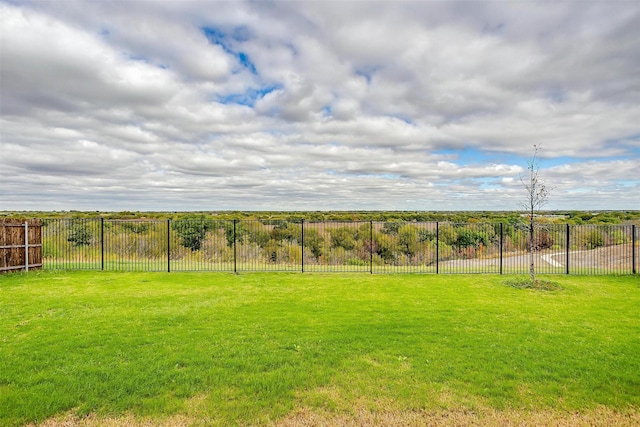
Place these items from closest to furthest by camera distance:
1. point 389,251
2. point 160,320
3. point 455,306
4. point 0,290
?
point 160,320, point 455,306, point 0,290, point 389,251

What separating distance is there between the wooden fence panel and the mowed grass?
212 inches

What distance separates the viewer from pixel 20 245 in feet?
49.4

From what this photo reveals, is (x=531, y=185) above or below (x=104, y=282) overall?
above

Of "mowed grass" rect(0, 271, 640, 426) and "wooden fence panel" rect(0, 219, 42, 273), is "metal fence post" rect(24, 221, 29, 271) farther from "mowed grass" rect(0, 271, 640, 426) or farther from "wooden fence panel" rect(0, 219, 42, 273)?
"mowed grass" rect(0, 271, 640, 426)

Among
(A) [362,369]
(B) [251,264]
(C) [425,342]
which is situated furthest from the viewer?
(B) [251,264]

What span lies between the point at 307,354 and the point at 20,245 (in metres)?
14.6

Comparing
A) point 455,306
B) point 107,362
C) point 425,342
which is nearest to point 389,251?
point 455,306

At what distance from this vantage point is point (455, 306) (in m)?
9.43

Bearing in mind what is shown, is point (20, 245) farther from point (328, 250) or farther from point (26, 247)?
point (328, 250)

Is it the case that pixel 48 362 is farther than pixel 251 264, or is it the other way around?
pixel 251 264

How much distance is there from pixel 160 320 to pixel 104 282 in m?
6.26

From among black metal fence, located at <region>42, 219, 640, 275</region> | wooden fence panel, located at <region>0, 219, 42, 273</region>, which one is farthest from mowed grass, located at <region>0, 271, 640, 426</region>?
black metal fence, located at <region>42, 219, 640, 275</region>

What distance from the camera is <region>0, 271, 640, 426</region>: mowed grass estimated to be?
178 inches

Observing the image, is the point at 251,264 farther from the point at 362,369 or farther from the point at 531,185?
the point at 362,369
